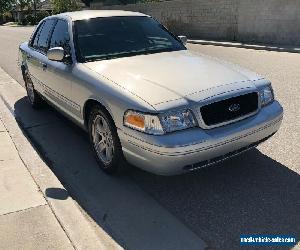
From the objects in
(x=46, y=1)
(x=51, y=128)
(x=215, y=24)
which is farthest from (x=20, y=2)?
(x=51, y=128)

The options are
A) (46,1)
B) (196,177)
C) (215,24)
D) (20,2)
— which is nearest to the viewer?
(196,177)

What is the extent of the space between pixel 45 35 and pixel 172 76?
3079 millimetres

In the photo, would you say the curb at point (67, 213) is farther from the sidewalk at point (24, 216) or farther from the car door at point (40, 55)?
the car door at point (40, 55)

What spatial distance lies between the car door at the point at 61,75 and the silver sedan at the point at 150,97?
14 millimetres

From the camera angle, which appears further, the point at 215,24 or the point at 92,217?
the point at 215,24

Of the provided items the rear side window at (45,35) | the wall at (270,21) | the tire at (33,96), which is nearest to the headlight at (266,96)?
the rear side window at (45,35)

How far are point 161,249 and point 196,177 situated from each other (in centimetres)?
128

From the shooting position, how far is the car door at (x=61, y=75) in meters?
5.00

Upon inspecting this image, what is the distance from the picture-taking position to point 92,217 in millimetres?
3779

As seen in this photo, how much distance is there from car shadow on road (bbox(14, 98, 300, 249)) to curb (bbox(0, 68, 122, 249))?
115 millimetres

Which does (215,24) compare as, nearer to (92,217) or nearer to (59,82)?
(59,82)

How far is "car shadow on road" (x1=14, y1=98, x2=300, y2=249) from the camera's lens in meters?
3.43

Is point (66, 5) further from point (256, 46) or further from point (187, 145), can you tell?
point (187, 145)

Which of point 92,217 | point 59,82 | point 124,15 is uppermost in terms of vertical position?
point 124,15
